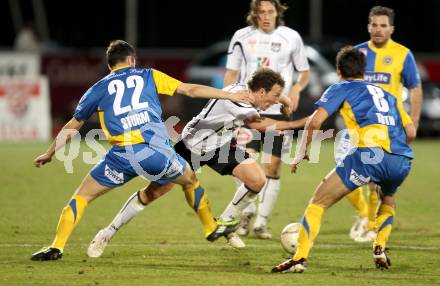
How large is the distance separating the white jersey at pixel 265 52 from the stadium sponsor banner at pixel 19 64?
11176 millimetres

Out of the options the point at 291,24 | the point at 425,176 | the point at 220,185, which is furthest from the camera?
the point at 291,24

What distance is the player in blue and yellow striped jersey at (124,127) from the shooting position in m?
8.18

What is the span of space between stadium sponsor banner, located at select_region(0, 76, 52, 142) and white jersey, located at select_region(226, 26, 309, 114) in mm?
10062

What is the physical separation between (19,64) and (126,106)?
534 inches

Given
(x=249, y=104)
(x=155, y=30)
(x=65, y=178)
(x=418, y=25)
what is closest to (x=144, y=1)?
(x=155, y=30)

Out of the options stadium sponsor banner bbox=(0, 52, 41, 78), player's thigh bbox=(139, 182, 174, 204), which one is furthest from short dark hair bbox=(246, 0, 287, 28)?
stadium sponsor banner bbox=(0, 52, 41, 78)

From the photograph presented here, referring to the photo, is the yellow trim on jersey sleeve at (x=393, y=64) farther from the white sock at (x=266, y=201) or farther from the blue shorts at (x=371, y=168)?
the blue shorts at (x=371, y=168)

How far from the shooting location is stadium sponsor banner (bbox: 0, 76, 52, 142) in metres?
19.8

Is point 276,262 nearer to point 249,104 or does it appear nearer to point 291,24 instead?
point 249,104

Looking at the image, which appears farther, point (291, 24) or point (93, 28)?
point (93, 28)

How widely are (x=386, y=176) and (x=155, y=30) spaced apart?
57.6 feet

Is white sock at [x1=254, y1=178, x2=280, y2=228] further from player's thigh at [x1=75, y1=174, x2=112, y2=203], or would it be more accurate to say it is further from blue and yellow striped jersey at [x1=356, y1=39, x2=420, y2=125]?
player's thigh at [x1=75, y1=174, x2=112, y2=203]

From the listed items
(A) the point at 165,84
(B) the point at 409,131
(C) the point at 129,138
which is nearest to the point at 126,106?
(C) the point at 129,138

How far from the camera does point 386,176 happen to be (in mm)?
8008
